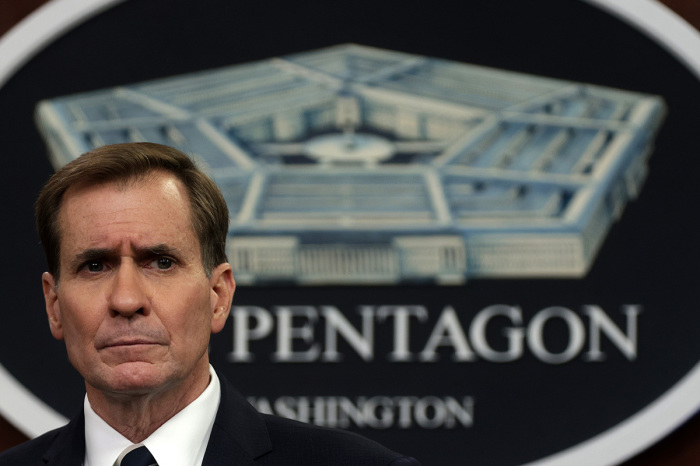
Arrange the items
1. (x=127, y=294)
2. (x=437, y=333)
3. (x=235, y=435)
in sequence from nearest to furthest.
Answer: (x=127, y=294), (x=235, y=435), (x=437, y=333)

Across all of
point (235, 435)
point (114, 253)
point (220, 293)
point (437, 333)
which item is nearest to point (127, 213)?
point (114, 253)

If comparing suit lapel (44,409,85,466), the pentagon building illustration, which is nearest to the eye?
suit lapel (44,409,85,466)

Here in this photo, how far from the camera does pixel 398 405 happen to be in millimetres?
2316

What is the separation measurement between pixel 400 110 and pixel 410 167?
0.49ft

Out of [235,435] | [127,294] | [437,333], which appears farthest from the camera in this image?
[437,333]

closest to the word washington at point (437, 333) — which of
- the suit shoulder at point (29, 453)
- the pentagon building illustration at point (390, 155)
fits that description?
the pentagon building illustration at point (390, 155)

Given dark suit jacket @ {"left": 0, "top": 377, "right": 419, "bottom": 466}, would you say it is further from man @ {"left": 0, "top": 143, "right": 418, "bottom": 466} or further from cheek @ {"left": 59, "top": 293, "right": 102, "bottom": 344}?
cheek @ {"left": 59, "top": 293, "right": 102, "bottom": 344}

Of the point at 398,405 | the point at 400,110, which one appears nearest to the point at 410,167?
the point at 400,110

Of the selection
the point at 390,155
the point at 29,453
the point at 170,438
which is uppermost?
the point at 170,438

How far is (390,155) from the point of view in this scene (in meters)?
2.39

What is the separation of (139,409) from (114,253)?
171 millimetres

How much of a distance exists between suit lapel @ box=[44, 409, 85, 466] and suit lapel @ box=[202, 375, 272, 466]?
0.15 meters

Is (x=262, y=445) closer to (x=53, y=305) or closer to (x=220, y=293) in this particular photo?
(x=220, y=293)

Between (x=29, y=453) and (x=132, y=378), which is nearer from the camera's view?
(x=132, y=378)
